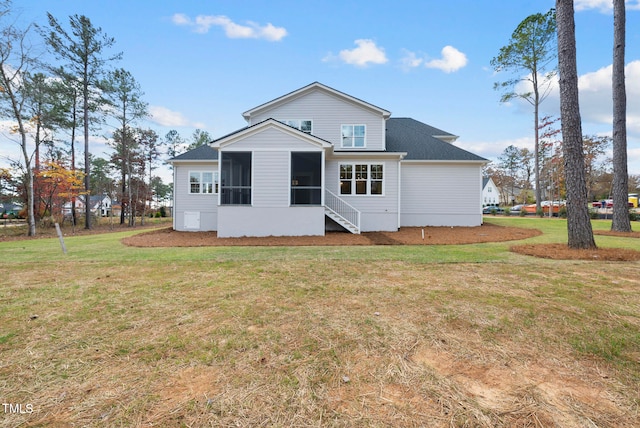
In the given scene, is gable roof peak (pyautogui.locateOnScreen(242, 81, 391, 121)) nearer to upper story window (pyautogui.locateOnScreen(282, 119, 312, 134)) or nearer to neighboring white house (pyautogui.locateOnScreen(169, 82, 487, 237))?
neighboring white house (pyautogui.locateOnScreen(169, 82, 487, 237))

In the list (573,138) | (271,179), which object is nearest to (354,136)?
(271,179)

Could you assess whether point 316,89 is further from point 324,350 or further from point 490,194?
point 490,194

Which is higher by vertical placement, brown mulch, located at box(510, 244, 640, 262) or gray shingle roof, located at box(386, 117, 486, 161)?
gray shingle roof, located at box(386, 117, 486, 161)

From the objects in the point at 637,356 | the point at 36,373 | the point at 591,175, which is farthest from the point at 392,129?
Answer: the point at 591,175

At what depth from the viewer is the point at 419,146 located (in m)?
15.9

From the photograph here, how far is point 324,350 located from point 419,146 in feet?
51.3

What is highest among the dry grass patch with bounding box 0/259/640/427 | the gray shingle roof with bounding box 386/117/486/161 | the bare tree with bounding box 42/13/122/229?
the bare tree with bounding box 42/13/122/229

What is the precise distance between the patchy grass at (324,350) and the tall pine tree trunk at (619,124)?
1010cm

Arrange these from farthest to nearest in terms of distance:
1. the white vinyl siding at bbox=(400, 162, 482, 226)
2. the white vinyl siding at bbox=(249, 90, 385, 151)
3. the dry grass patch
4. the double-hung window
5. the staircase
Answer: the white vinyl siding at bbox=(400, 162, 482, 226) < the white vinyl siding at bbox=(249, 90, 385, 151) < the double-hung window < the staircase < the dry grass patch

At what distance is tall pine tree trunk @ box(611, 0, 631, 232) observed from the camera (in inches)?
418

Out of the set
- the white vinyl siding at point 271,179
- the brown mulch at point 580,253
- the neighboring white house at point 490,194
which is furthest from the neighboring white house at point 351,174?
the neighboring white house at point 490,194

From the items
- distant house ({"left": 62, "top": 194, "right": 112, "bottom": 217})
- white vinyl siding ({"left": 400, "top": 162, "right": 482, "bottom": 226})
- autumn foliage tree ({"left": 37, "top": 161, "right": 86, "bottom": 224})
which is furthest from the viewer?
distant house ({"left": 62, "top": 194, "right": 112, "bottom": 217})

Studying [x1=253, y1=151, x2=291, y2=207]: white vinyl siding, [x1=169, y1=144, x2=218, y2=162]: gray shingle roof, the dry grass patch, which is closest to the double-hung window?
[x1=253, y1=151, x2=291, y2=207]: white vinyl siding

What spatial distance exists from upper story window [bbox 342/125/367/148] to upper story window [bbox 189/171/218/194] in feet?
24.5
